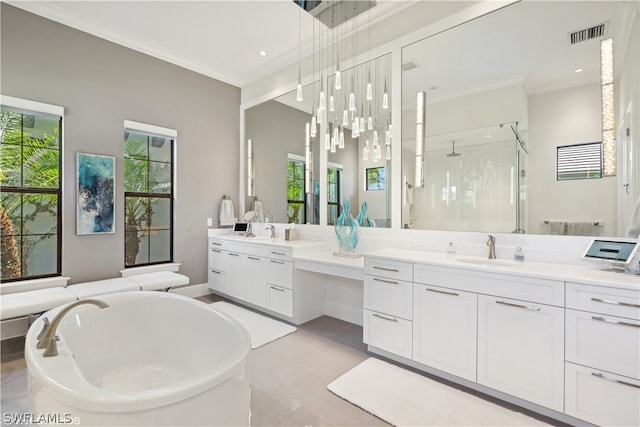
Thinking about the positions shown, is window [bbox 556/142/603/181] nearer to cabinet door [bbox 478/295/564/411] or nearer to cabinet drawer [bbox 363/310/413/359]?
cabinet door [bbox 478/295/564/411]

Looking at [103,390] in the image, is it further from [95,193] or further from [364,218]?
[95,193]

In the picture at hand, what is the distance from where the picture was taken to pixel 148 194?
13.0 feet

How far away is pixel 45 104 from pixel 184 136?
148 centimetres

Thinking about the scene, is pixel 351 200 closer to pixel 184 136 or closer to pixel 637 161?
pixel 637 161

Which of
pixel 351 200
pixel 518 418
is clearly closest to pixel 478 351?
pixel 518 418

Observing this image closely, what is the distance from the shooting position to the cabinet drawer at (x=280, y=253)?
3.30 metres

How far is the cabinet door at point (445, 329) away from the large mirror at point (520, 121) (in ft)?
2.47

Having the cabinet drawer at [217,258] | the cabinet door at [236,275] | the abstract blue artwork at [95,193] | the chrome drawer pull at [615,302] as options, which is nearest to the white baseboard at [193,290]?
the cabinet drawer at [217,258]

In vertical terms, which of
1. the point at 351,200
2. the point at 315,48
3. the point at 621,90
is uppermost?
the point at 315,48

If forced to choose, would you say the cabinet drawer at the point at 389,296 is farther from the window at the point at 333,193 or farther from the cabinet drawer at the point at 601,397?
the window at the point at 333,193

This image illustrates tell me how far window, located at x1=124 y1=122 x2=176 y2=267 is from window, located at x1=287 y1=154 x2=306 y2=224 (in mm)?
1659

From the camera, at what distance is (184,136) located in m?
4.23

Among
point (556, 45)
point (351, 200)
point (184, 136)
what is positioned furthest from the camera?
point (184, 136)

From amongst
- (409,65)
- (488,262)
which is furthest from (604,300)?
(409,65)
